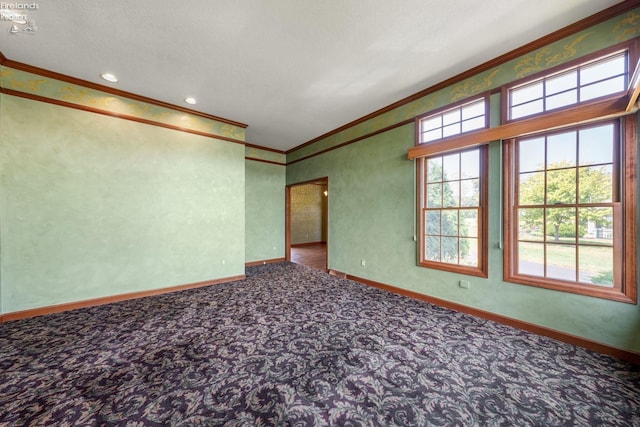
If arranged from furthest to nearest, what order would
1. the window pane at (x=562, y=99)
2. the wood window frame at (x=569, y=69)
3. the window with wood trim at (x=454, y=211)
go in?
the window with wood trim at (x=454, y=211), the window pane at (x=562, y=99), the wood window frame at (x=569, y=69)

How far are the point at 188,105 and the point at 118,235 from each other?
2.43m

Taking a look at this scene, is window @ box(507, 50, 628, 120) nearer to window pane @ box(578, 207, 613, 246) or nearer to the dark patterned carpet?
window pane @ box(578, 207, 613, 246)

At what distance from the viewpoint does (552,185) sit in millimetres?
2475

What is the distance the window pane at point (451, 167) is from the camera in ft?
10.6

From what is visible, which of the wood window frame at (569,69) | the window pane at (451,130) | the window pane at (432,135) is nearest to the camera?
the wood window frame at (569,69)

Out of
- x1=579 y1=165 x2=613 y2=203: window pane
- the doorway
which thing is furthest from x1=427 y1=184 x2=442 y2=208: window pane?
the doorway

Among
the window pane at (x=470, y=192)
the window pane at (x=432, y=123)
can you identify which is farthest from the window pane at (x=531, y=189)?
the window pane at (x=432, y=123)

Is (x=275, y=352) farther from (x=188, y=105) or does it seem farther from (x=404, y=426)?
(x=188, y=105)

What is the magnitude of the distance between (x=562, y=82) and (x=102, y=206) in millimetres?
6139

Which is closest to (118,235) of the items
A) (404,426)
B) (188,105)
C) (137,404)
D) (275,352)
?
(188,105)

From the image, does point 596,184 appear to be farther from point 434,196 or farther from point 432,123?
point 432,123

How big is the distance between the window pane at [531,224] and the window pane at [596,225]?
0.98ft

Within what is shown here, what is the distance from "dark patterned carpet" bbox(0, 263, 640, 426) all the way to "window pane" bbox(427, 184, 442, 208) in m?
1.55

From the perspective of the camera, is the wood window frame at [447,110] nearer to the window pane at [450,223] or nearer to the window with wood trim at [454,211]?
the window with wood trim at [454,211]
